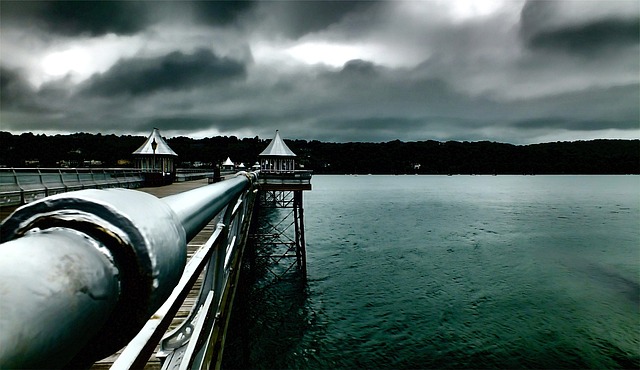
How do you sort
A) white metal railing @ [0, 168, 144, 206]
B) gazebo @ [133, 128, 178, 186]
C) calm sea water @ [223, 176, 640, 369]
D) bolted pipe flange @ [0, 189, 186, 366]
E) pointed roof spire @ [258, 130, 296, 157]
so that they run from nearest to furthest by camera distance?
bolted pipe flange @ [0, 189, 186, 366] → white metal railing @ [0, 168, 144, 206] → calm sea water @ [223, 176, 640, 369] → gazebo @ [133, 128, 178, 186] → pointed roof spire @ [258, 130, 296, 157]

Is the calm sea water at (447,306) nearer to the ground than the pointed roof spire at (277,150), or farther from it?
nearer to the ground

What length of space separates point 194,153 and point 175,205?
147276mm

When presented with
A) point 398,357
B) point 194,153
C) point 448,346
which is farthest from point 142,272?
point 194,153

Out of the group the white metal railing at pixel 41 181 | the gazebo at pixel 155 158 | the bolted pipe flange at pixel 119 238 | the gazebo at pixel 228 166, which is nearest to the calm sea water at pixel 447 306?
the white metal railing at pixel 41 181

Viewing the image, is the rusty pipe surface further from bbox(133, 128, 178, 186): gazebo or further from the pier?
bbox(133, 128, 178, 186): gazebo

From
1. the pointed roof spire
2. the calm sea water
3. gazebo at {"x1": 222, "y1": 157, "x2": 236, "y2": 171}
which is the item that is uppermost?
the pointed roof spire

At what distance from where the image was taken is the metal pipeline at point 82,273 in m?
0.42

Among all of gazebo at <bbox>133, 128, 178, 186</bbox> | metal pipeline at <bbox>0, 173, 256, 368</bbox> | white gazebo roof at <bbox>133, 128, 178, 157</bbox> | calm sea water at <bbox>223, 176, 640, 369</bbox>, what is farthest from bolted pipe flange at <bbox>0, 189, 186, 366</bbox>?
white gazebo roof at <bbox>133, 128, 178, 157</bbox>

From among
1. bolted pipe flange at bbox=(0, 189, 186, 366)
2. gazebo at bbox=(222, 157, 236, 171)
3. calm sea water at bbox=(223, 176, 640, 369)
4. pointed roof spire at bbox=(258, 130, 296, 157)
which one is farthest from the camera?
gazebo at bbox=(222, 157, 236, 171)

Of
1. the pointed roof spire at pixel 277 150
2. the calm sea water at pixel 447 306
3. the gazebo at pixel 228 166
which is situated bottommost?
the calm sea water at pixel 447 306

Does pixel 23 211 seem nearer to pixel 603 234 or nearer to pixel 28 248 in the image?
pixel 28 248

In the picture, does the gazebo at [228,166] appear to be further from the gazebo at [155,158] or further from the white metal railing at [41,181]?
the white metal railing at [41,181]

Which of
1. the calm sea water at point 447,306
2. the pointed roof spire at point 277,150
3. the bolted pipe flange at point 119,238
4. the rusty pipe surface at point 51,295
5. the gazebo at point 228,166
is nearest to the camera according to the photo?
the rusty pipe surface at point 51,295

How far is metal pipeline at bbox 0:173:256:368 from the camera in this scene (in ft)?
1.37
